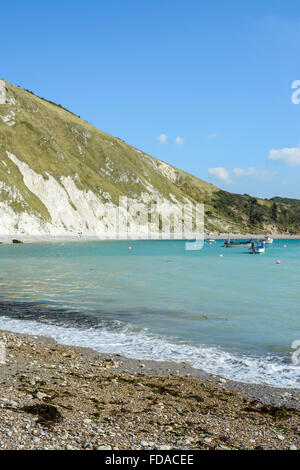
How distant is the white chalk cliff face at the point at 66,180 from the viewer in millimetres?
111500

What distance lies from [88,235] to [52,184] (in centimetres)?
1953

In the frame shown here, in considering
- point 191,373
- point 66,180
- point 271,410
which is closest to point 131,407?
point 271,410

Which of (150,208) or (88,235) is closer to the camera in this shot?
(88,235)

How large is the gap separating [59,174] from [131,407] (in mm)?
131182

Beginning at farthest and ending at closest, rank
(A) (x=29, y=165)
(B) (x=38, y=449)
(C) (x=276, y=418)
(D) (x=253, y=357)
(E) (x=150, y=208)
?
(E) (x=150, y=208)
(A) (x=29, y=165)
(D) (x=253, y=357)
(C) (x=276, y=418)
(B) (x=38, y=449)

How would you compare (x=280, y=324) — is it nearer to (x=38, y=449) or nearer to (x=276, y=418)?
(x=276, y=418)

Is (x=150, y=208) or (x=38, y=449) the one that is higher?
(x=150, y=208)

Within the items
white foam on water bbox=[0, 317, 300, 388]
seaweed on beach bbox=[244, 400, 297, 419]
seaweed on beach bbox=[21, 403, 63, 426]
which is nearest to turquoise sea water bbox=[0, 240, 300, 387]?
white foam on water bbox=[0, 317, 300, 388]

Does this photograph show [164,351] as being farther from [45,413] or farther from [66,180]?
[66,180]

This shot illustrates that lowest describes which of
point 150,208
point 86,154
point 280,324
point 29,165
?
point 280,324

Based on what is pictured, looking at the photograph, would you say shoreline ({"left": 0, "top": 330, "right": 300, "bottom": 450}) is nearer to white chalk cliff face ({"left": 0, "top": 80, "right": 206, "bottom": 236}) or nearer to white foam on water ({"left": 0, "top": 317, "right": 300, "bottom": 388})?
white foam on water ({"left": 0, "top": 317, "right": 300, "bottom": 388})

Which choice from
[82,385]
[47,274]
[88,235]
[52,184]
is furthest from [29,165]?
[82,385]

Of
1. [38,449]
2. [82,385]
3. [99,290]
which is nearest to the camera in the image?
[38,449]
